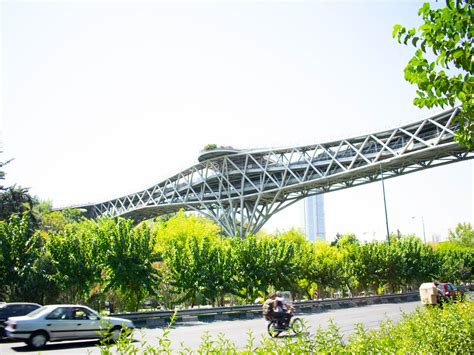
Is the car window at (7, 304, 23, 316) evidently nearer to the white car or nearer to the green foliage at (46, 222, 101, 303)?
the white car

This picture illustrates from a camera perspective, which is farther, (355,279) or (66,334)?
(355,279)

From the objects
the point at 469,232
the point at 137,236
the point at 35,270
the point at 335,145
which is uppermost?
the point at 335,145

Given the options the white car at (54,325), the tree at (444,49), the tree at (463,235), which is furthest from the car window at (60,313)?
the tree at (463,235)

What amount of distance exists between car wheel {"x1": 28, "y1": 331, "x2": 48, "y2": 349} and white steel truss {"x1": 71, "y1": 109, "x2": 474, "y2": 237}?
27.4 meters

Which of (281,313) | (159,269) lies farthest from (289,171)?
(281,313)

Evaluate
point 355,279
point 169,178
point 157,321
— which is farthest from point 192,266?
point 169,178

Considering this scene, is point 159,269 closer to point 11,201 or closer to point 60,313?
point 60,313

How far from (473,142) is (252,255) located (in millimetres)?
24553

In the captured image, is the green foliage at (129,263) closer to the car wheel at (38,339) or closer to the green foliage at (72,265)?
the green foliage at (72,265)

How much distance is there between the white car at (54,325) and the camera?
12.5 metres

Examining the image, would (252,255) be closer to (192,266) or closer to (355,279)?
(192,266)

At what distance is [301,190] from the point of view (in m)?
63.1

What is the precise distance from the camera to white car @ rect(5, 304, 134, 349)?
12525 millimetres

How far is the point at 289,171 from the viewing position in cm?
5928
